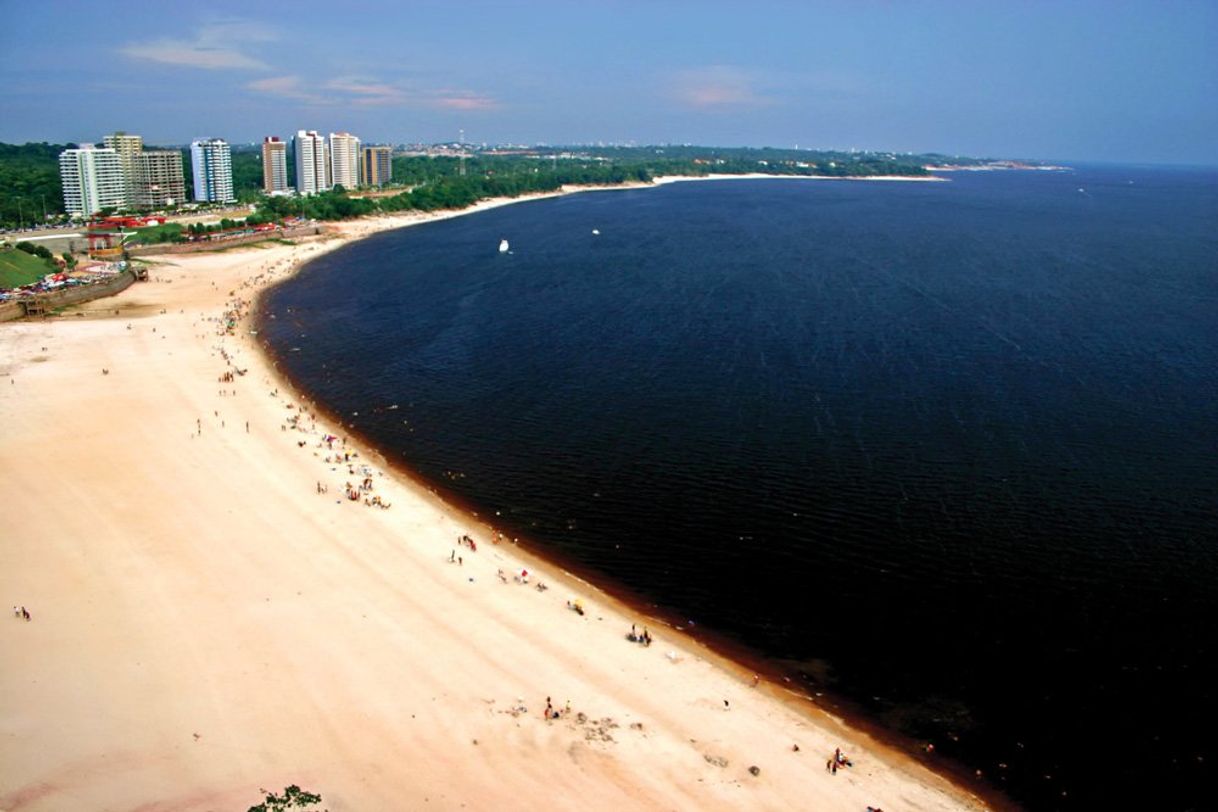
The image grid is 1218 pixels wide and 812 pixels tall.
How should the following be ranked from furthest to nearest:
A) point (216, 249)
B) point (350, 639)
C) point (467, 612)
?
point (216, 249) < point (467, 612) < point (350, 639)

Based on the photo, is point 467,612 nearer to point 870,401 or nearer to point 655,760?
point 655,760

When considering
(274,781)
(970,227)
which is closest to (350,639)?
(274,781)

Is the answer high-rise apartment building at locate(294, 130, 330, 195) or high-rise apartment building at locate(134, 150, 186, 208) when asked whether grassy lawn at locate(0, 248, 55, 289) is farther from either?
high-rise apartment building at locate(294, 130, 330, 195)

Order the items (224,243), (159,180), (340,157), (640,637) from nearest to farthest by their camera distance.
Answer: (640,637)
(224,243)
(159,180)
(340,157)

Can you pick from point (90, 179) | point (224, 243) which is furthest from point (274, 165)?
point (224, 243)

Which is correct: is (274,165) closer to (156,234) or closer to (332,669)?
(156,234)

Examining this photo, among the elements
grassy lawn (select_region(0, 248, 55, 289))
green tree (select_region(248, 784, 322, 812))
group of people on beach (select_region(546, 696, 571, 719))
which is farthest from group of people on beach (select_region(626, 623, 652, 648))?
grassy lawn (select_region(0, 248, 55, 289))
